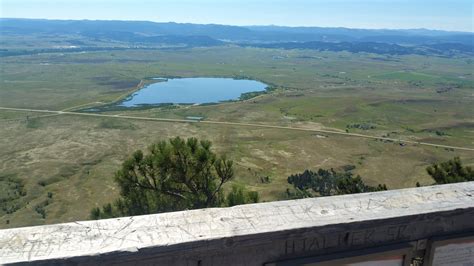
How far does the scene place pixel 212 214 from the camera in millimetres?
4023

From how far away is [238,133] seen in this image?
6625 cm

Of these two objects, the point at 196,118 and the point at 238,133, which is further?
the point at 196,118

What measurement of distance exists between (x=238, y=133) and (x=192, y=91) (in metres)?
50.7

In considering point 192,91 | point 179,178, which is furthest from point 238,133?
point 179,178

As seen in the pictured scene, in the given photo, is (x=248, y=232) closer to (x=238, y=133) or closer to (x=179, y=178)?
(x=179, y=178)

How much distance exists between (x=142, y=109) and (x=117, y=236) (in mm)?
84174

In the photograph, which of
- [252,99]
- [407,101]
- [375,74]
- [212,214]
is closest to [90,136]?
[252,99]

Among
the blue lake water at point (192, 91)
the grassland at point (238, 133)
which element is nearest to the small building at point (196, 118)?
the grassland at point (238, 133)

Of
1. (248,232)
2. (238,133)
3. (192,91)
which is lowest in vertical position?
(192,91)

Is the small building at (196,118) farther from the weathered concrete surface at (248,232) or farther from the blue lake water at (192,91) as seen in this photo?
the weathered concrete surface at (248,232)

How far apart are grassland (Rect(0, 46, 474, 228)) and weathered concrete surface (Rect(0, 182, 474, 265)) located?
104ft

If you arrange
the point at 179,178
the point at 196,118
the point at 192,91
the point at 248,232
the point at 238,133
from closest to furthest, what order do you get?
1. the point at 248,232
2. the point at 179,178
3. the point at 238,133
4. the point at 196,118
5. the point at 192,91

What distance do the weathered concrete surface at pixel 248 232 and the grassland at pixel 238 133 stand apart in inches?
1242

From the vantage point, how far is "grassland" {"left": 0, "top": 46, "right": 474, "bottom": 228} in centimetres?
4200
